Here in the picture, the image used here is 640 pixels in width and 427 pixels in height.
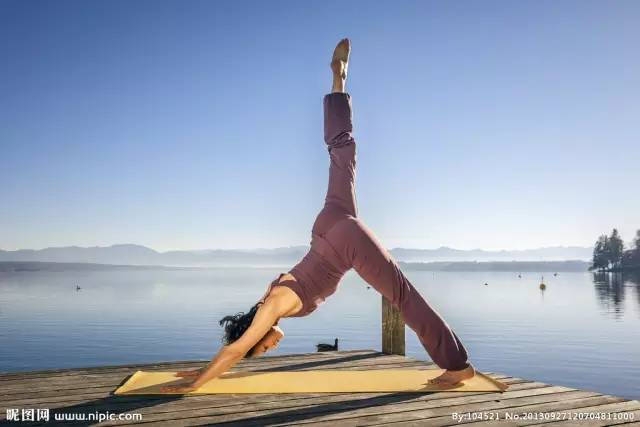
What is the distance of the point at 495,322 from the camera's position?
43.5 metres

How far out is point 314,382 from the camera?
15.4 ft

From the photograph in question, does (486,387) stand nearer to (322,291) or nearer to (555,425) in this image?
(555,425)

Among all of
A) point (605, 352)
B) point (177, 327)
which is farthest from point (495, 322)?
point (177, 327)

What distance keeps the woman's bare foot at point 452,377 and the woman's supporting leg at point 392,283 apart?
0.06m

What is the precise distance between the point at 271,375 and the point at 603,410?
2.69 m

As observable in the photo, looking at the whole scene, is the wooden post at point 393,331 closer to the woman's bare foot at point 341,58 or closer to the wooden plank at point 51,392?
the woman's bare foot at point 341,58

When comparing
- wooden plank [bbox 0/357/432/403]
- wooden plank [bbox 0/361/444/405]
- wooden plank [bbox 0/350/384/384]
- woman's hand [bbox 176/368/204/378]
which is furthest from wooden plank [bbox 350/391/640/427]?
wooden plank [bbox 0/350/384/384]

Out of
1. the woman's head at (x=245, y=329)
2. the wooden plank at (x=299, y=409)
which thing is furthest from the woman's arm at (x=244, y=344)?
the wooden plank at (x=299, y=409)

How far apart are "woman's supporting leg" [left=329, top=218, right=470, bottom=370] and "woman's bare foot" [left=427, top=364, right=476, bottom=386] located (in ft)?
0.20

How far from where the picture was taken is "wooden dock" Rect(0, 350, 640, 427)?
350 centimetres

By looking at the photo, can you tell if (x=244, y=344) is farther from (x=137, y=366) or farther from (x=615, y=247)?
(x=615, y=247)

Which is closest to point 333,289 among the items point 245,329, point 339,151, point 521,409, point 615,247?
point 245,329

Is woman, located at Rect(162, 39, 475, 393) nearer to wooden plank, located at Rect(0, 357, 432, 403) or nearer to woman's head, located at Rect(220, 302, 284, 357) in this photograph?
woman's head, located at Rect(220, 302, 284, 357)

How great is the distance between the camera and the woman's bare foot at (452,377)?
4.52m
